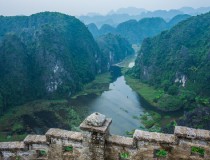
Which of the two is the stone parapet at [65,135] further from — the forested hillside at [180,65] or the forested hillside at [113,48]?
the forested hillside at [113,48]

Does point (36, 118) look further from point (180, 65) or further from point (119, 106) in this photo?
point (180, 65)

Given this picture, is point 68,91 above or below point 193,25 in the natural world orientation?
below

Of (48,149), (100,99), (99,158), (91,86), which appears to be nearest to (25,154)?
(48,149)

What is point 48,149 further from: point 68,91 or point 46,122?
point 68,91

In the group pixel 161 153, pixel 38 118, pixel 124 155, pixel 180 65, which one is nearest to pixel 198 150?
pixel 161 153

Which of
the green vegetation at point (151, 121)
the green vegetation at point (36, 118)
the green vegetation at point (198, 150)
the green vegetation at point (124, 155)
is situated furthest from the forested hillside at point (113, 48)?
the green vegetation at point (198, 150)

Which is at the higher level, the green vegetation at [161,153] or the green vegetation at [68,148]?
the green vegetation at [161,153]
